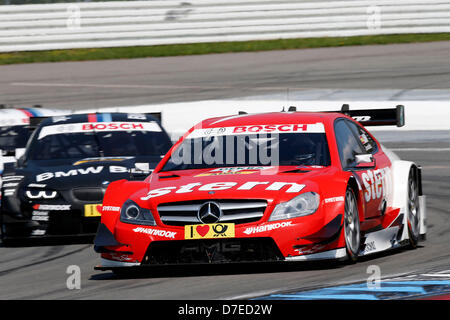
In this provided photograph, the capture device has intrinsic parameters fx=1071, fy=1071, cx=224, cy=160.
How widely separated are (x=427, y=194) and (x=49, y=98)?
1105 cm

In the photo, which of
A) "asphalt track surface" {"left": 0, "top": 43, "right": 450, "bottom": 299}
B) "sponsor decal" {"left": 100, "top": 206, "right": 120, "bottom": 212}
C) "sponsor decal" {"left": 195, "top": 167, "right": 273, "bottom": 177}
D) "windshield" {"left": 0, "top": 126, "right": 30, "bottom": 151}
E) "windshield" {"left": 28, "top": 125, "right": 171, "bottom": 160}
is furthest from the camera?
"windshield" {"left": 0, "top": 126, "right": 30, "bottom": 151}

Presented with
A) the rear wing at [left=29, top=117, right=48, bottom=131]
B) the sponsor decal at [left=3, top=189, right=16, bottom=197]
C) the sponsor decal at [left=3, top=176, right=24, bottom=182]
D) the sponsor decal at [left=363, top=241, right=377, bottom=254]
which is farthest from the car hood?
the rear wing at [left=29, top=117, right=48, bottom=131]

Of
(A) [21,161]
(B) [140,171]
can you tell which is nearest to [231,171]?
(B) [140,171]

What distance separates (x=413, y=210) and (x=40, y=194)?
347cm

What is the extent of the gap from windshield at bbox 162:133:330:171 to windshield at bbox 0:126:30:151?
533cm

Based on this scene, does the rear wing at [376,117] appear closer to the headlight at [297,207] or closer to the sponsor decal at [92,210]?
the sponsor decal at [92,210]

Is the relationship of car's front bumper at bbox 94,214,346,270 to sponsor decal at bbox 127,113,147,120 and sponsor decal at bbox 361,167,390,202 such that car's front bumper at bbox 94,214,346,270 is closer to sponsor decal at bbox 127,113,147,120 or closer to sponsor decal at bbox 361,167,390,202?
sponsor decal at bbox 361,167,390,202

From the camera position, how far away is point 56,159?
36.1 ft

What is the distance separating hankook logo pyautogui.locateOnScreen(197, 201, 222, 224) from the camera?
24.1 feet

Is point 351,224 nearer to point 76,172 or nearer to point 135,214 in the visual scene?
point 135,214
